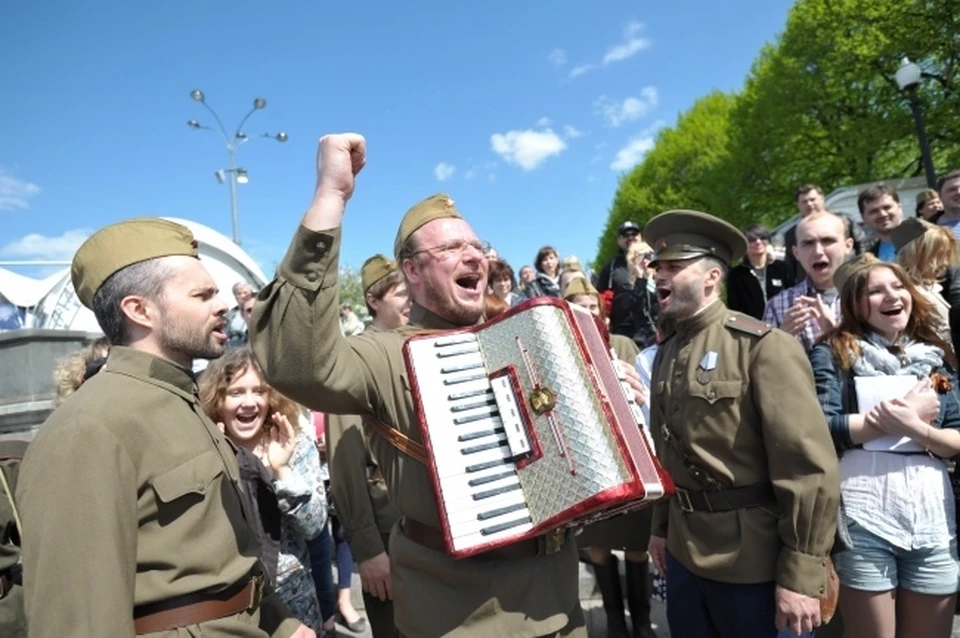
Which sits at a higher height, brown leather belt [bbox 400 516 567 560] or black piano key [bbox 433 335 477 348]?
black piano key [bbox 433 335 477 348]

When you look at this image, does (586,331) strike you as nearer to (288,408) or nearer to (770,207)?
(288,408)

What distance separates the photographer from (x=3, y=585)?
2234mm

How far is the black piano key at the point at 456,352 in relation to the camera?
6.26ft

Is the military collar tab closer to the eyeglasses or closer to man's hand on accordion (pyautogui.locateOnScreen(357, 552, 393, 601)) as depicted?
the eyeglasses

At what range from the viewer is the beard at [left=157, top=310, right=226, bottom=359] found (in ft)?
6.21

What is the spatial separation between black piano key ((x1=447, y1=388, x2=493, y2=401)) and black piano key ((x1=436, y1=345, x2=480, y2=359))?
0.12 m

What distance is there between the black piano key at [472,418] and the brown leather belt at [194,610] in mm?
768

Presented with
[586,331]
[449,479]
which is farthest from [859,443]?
[449,479]

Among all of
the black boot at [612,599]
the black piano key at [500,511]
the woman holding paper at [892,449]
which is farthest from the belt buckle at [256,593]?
the black boot at [612,599]

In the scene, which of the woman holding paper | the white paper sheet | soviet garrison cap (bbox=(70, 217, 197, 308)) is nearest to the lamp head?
the woman holding paper

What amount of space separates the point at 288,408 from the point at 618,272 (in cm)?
477

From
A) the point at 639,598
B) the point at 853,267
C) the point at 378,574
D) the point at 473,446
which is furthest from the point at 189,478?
the point at 639,598

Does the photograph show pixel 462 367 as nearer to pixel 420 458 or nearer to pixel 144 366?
pixel 420 458

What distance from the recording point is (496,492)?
69.1 inches
